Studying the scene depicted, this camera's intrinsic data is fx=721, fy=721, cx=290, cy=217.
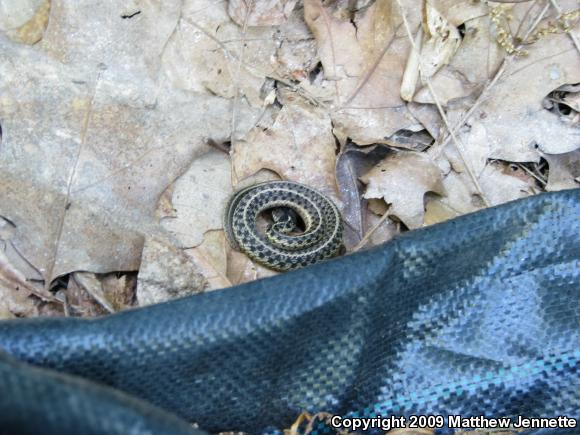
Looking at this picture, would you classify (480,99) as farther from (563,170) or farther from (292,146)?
(292,146)

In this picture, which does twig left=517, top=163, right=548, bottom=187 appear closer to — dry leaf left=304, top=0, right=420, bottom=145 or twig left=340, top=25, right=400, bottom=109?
dry leaf left=304, top=0, right=420, bottom=145

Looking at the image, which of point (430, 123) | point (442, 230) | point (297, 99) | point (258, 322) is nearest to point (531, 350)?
point (442, 230)

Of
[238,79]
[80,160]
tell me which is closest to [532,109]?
[238,79]

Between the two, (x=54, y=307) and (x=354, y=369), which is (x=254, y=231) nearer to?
(x=54, y=307)

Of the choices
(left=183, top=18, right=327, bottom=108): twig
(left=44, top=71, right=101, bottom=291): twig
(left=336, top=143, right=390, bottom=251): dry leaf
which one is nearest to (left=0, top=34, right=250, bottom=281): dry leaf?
(left=44, top=71, right=101, bottom=291): twig

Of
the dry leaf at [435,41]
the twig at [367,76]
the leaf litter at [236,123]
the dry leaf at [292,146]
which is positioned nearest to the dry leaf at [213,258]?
the leaf litter at [236,123]

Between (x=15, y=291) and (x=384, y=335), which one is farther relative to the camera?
(x=15, y=291)
